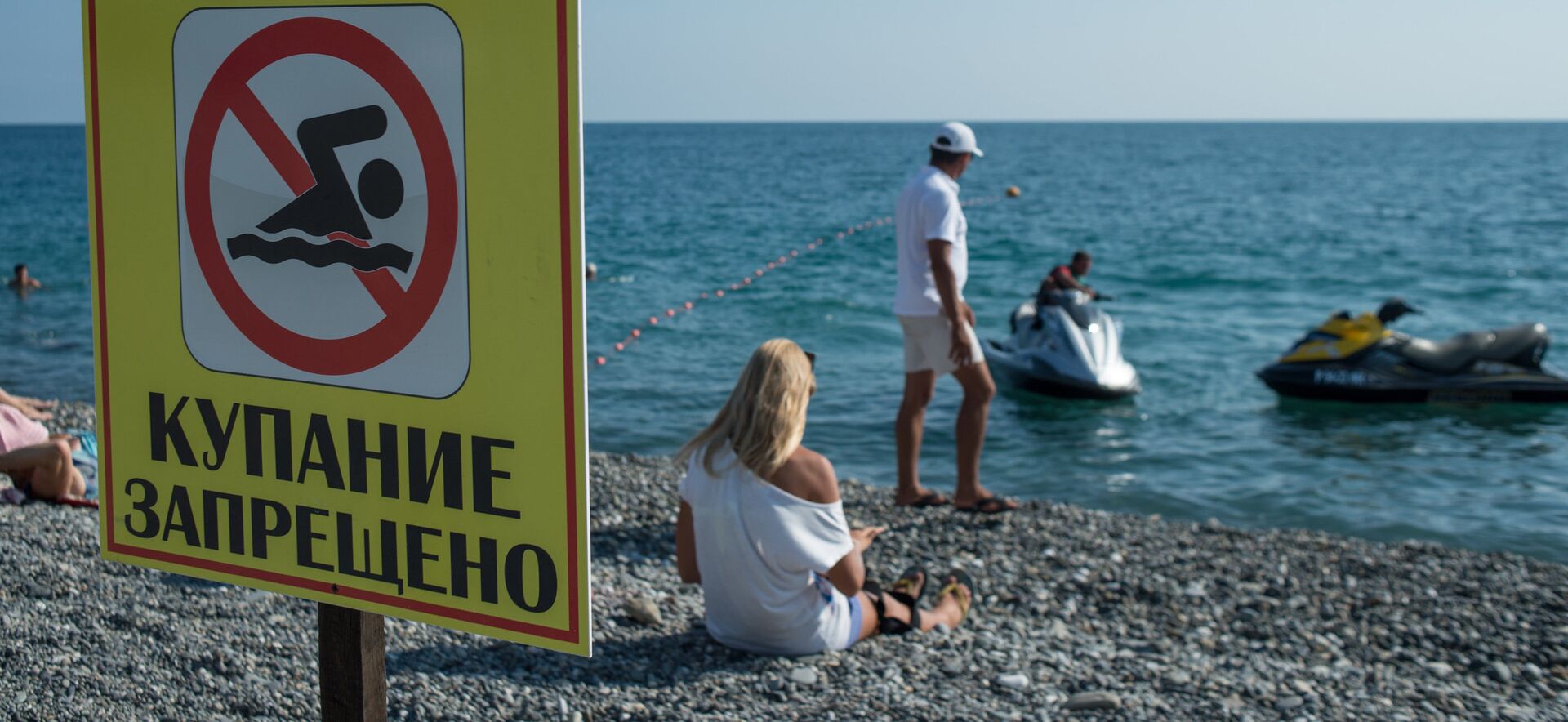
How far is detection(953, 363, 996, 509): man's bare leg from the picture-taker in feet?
21.3

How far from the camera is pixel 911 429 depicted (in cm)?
680

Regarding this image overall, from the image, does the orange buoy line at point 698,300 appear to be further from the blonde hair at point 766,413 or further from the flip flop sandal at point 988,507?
the blonde hair at point 766,413

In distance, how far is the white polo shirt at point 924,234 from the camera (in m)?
6.29

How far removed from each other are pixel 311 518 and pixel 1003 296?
21.3 m

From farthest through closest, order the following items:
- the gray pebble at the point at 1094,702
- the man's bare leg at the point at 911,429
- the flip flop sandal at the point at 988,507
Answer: the flip flop sandal at the point at 988,507 < the man's bare leg at the point at 911,429 < the gray pebble at the point at 1094,702

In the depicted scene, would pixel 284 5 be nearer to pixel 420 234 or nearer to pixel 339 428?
pixel 420 234

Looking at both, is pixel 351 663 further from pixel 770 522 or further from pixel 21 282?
pixel 21 282

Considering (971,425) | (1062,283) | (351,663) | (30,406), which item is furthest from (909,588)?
(1062,283)

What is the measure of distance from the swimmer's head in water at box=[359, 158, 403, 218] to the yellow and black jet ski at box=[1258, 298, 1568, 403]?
11.6 m

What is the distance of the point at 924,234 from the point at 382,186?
15.9ft

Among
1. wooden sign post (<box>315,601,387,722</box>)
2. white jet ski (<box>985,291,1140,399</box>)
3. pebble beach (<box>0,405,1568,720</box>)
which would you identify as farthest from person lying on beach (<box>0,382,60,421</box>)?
white jet ski (<box>985,291,1140,399</box>)

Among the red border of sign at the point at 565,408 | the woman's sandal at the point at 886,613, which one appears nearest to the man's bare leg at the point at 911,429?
the woman's sandal at the point at 886,613

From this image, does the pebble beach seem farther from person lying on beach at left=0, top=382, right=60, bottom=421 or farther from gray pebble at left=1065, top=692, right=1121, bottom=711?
person lying on beach at left=0, top=382, right=60, bottom=421

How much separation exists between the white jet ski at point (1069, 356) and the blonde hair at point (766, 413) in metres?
8.36
